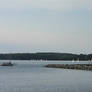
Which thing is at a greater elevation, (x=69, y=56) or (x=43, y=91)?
(x=43, y=91)

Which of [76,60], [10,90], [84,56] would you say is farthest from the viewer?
[84,56]

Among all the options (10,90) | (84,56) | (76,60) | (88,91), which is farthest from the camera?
(84,56)

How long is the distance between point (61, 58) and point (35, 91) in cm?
15723

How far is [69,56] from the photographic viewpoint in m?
189

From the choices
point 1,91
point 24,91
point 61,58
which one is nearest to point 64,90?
point 24,91

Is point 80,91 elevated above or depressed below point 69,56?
above

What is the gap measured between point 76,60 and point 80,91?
473ft

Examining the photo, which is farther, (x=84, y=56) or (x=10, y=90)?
(x=84, y=56)

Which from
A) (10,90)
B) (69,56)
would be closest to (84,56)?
(69,56)

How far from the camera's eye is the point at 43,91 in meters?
34.8

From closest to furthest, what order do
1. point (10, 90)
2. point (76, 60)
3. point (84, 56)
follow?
point (10, 90), point (76, 60), point (84, 56)

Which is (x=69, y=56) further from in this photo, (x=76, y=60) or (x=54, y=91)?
(x=54, y=91)

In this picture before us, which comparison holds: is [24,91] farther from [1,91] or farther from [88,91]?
[88,91]

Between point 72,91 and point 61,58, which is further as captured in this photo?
point 61,58
